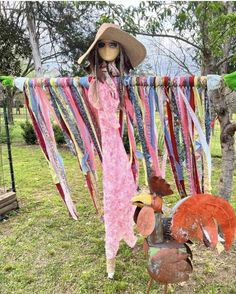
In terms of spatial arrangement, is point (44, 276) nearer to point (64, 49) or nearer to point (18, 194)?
point (18, 194)

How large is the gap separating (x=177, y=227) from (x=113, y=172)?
2.28 feet

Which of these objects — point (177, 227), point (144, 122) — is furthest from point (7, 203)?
point (177, 227)

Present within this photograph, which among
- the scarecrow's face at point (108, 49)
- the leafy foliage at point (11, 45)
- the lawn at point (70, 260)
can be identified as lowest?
the lawn at point (70, 260)

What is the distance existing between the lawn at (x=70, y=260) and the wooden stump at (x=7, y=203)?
8cm

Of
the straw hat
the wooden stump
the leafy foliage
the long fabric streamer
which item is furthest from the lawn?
the leafy foliage

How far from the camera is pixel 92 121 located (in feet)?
7.54

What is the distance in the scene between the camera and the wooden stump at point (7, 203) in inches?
137

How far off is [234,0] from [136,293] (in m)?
3.57

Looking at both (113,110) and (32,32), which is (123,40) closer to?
(113,110)

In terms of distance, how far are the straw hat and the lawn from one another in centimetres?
142

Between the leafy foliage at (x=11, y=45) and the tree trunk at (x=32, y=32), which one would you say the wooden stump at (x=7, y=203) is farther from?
the leafy foliage at (x=11, y=45)

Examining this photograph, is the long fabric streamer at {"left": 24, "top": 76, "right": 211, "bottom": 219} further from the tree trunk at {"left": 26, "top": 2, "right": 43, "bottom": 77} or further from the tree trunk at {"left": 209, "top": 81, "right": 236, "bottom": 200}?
the tree trunk at {"left": 26, "top": 2, "right": 43, "bottom": 77}

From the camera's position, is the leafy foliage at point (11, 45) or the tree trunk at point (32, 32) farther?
the leafy foliage at point (11, 45)

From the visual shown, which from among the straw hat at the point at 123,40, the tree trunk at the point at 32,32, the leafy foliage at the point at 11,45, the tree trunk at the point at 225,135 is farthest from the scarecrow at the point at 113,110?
the leafy foliage at the point at 11,45
